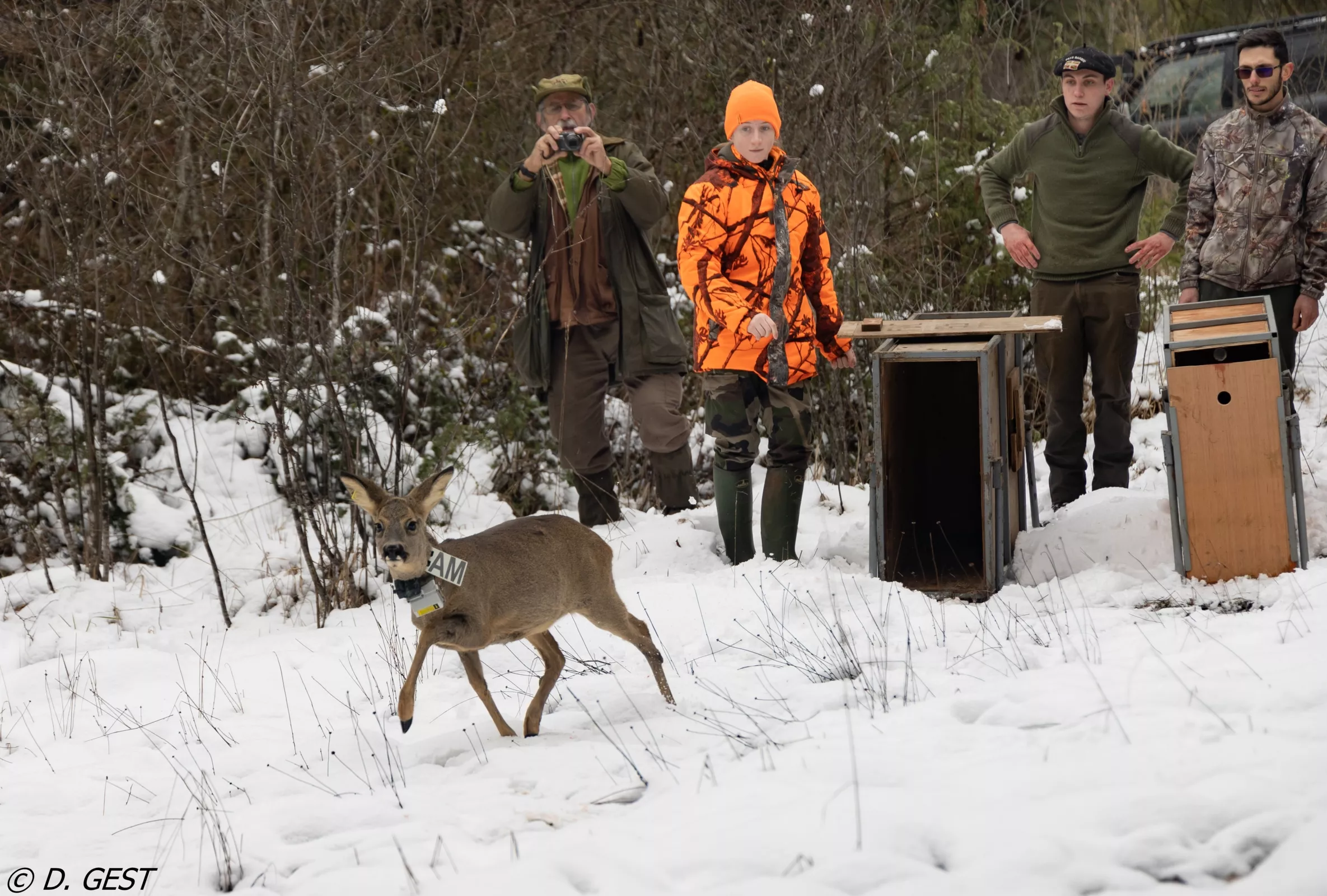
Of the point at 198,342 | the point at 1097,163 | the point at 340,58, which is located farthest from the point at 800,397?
the point at 198,342

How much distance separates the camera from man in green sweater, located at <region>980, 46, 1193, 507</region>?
5988 millimetres

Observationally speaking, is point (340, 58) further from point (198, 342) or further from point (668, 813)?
point (668, 813)

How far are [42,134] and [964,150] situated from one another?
18.3ft

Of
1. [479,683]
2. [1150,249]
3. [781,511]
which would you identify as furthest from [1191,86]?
[479,683]

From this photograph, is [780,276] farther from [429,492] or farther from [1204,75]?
[1204,75]

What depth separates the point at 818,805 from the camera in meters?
3.08

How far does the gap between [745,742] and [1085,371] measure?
133 inches

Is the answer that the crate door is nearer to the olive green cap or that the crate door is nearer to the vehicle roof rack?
the olive green cap

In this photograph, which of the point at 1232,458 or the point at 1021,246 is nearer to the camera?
the point at 1232,458

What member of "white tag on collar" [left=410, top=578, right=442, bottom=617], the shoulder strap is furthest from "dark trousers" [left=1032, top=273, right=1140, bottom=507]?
"white tag on collar" [left=410, top=578, right=442, bottom=617]

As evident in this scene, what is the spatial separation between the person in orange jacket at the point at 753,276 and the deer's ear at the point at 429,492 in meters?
1.82

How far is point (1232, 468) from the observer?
197 inches

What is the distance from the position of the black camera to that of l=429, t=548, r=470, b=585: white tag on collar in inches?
106

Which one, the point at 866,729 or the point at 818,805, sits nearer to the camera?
the point at 818,805
